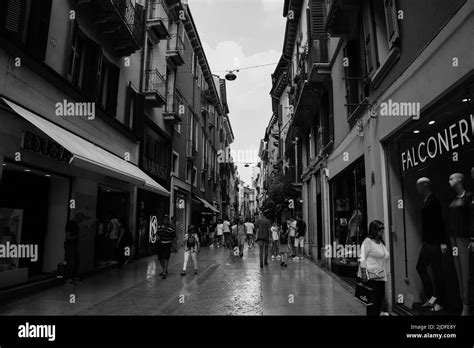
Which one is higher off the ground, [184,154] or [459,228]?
[184,154]

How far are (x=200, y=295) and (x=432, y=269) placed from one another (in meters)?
4.61

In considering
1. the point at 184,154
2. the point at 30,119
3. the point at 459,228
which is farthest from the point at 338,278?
the point at 184,154

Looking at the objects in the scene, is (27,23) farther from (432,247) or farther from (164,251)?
(432,247)

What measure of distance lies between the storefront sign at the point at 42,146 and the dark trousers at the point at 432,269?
7415 millimetres

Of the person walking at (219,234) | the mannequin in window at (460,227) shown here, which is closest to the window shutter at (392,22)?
the mannequin in window at (460,227)

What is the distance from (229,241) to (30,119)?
15.2m

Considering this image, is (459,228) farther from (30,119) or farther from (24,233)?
(24,233)

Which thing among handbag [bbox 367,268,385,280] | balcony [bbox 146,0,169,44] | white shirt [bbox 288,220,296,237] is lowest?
handbag [bbox 367,268,385,280]

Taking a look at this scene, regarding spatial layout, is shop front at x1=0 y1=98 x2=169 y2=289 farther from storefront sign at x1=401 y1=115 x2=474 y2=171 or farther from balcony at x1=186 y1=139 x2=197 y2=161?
balcony at x1=186 y1=139 x2=197 y2=161

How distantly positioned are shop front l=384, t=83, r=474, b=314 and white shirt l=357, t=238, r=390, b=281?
1164mm

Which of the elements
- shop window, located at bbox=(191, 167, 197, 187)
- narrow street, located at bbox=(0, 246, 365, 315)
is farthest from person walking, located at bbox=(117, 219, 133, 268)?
shop window, located at bbox=(191, 167, 197, 187)

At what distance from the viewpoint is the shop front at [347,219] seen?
954 centimetres

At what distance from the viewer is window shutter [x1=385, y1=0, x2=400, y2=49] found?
648cm
